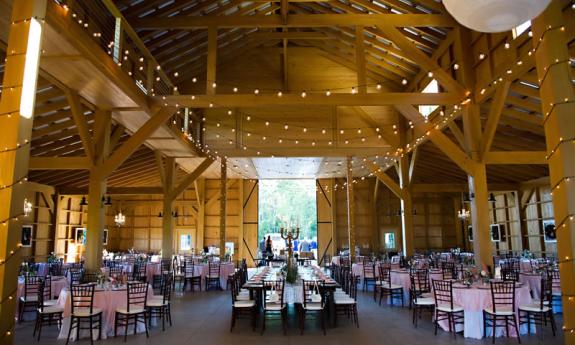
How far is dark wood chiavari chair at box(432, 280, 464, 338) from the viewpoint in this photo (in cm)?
588

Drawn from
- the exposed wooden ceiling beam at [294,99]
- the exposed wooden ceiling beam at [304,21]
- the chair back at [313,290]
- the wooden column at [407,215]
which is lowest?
the chair back at [313,290]

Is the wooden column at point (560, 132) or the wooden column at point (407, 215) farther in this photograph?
the wooden column at point (407, 215)

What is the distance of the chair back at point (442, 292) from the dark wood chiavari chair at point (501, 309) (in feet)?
1.77

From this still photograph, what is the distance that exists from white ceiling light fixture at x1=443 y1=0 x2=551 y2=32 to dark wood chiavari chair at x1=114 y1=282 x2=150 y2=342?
5.66 metres

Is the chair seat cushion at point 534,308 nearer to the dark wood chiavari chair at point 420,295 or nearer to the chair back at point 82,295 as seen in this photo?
the dark wood chiavari chair at point 420,295

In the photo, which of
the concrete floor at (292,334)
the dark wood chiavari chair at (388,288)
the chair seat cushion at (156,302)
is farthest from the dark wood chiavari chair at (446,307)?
the chair seat cushion at (156,302)

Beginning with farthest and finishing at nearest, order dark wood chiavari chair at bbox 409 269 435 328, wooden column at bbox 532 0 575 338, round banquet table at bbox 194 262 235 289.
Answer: round banquet table at bbox 194 262 235 289, dark wood chiavari chair at bbox 409 269 435 328, wooden column at bbox 532 0 575 338

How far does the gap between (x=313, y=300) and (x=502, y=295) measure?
2.81m

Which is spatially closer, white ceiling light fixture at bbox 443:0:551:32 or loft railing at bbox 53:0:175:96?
white ceiling light fixture at bbox 443:0:551:32

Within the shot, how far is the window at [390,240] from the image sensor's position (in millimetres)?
19469

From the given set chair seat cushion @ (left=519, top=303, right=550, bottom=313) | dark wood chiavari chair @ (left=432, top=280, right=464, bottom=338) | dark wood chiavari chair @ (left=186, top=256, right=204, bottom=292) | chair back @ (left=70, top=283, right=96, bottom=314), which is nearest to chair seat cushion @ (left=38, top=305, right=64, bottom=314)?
chair back @ (left=70, top=283, right=96, bottom=314)

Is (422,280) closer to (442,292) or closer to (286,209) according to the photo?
(442,292)

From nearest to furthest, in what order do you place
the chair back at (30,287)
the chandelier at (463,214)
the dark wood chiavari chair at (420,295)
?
the dark wood chiavari chair at (420,295), the chair back at (30,287), the chandelier at (463,214)

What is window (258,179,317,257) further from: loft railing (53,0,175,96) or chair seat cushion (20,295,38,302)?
chair seat cushion (20,295,38,302)
